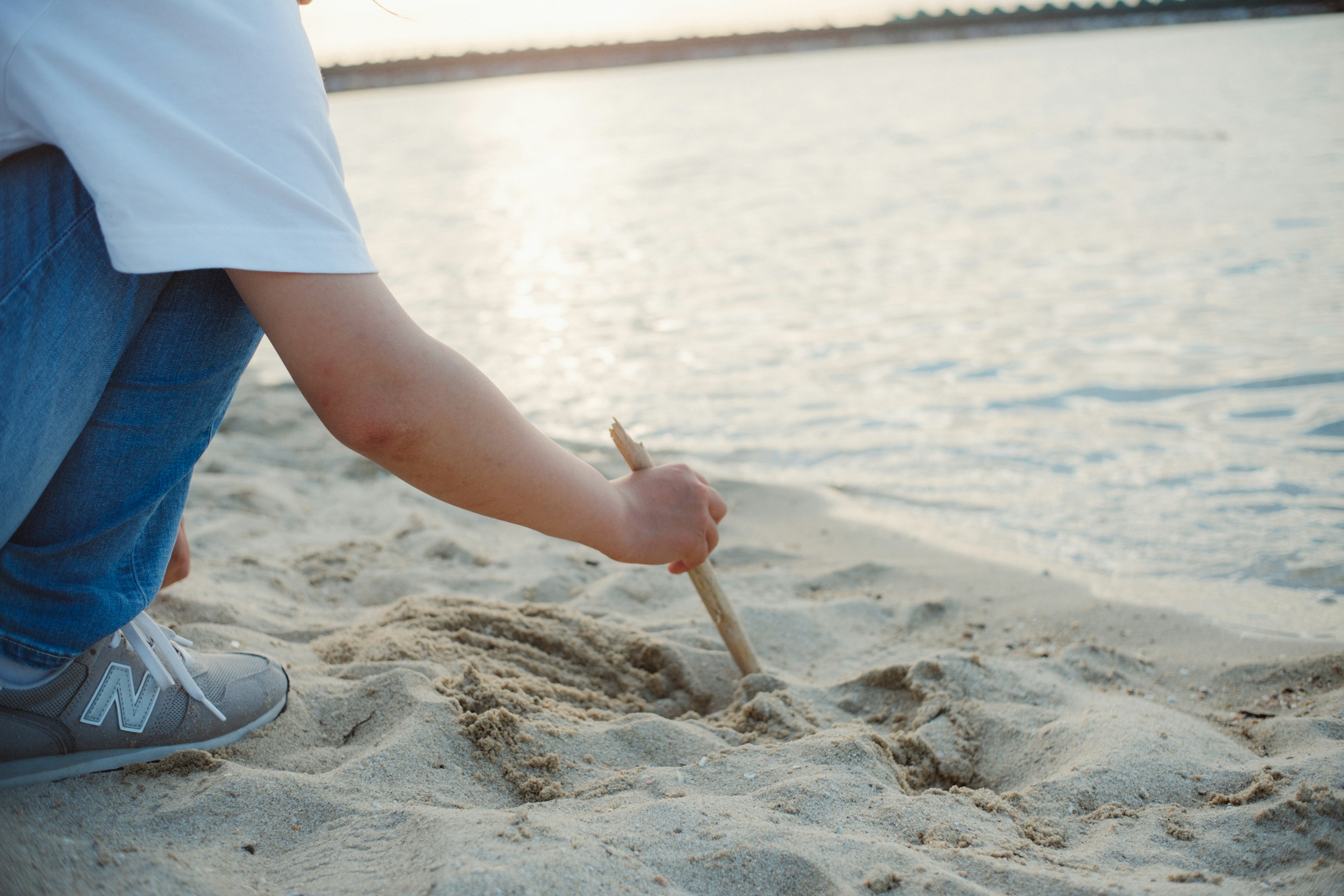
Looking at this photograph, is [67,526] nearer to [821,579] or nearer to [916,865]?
[916,865]

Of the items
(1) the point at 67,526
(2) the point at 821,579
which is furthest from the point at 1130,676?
(1) the point at 67,526

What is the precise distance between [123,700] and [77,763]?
0.10 meters

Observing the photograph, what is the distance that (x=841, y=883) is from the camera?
3.88 ft

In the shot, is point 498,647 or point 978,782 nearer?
point 978,782

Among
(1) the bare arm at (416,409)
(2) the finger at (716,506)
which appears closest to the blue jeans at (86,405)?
(1) the bare arm at (416,409)

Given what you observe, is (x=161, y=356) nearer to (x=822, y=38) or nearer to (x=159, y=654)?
(x=159, y=654)

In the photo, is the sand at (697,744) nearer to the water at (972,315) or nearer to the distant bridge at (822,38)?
the water at (972,315)

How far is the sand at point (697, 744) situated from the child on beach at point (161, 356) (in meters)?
0.21

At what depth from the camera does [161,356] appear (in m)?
1.15

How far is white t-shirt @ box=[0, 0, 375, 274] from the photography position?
879 millimetres

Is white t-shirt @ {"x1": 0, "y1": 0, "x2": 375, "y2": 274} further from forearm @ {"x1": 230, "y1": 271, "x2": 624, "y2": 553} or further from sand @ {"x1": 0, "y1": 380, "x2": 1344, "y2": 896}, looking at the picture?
sand @ {"x1": 0, "y1": 380, "x2": 1344, "y2": 896}

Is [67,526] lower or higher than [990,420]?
higher

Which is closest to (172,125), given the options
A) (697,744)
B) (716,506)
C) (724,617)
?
(716,506)

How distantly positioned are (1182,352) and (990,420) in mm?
1394
